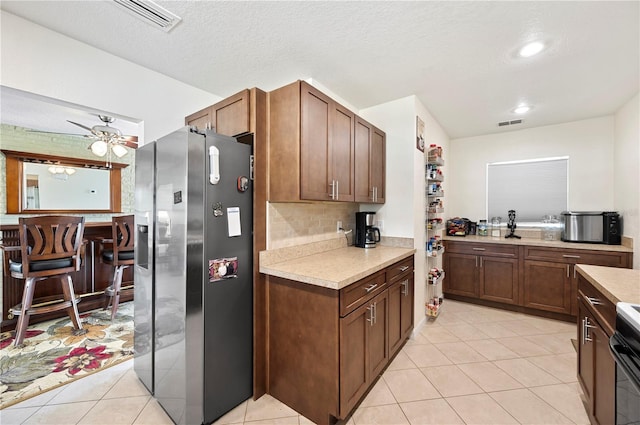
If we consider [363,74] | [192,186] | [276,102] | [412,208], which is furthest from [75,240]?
[412,208]

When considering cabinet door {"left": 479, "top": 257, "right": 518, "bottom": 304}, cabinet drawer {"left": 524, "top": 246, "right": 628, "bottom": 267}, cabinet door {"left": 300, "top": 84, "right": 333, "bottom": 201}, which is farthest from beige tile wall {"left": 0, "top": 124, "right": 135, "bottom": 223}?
cabinet drawer {"left": 524, "top": 246, "right": 628, "bottom": 267}

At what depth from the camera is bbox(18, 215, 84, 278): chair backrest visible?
260cm

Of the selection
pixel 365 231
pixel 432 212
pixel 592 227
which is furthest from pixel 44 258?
pixel 592 227

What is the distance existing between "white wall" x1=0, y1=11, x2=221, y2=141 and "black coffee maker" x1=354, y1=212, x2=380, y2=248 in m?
2.12

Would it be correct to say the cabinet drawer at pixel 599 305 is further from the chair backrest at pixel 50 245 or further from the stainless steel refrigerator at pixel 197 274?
the chair backrest at pixel 50 245

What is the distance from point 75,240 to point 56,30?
2.23 m

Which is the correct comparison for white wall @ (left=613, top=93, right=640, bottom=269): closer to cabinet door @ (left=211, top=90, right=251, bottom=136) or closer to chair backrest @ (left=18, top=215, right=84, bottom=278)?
cabinet door @ (left=211, top=90, right=251, bottom=136)

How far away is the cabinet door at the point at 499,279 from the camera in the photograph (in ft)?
11.4

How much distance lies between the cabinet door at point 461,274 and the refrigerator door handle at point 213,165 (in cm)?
360

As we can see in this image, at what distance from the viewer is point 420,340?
9.04 feet

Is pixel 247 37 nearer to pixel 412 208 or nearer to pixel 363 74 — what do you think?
pixel 363 74

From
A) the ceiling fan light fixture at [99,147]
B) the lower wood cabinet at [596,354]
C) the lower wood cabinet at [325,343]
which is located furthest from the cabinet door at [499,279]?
the ceiling fan light fixture at [99,147]

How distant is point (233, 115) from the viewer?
203 cm

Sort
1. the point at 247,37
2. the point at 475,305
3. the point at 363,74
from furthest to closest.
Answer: the point at 475,305, the point at 363,74, the point at 247,37
